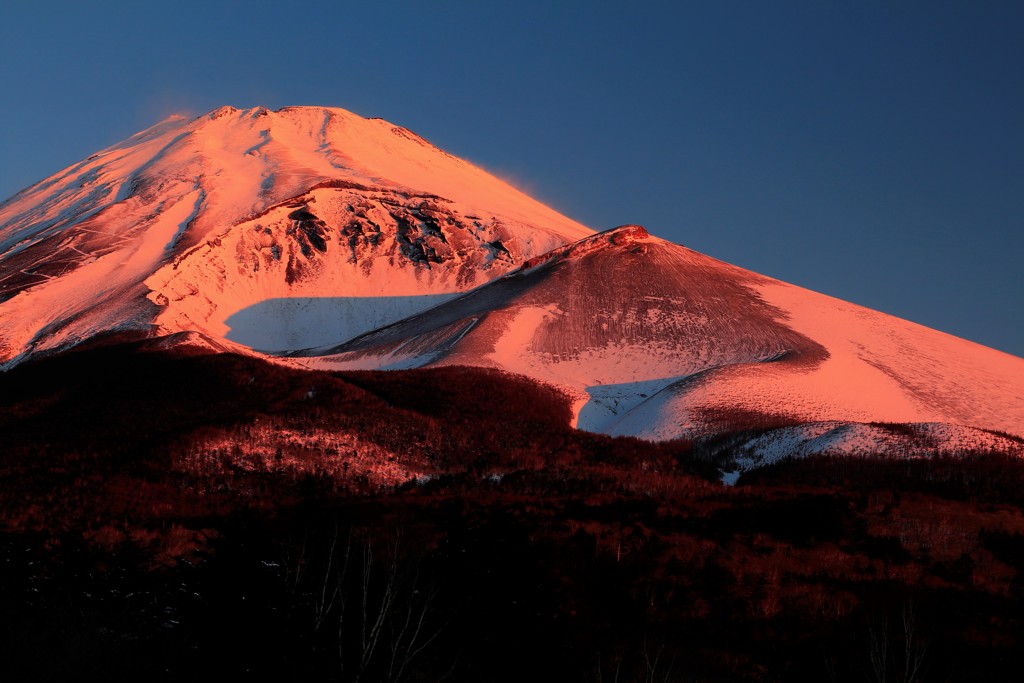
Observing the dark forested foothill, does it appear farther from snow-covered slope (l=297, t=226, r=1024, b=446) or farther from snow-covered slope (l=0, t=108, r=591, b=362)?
snow-covered slope (l=0, t=108, r=591, b=362)

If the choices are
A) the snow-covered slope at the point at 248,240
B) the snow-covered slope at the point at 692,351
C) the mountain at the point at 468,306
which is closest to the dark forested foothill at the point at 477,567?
the mountain at the point at 468,306

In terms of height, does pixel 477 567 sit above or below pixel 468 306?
below

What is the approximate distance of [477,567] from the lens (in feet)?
57.5

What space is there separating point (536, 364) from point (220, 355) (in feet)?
67.5

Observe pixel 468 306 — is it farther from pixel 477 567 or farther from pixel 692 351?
pixel 477 567

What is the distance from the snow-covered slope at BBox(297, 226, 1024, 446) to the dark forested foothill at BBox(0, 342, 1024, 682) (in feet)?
47.4

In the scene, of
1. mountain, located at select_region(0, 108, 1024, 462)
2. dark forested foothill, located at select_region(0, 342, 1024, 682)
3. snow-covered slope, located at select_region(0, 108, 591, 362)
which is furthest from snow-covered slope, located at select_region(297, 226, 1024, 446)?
dark forested foothill, located at select_region(0, 342, 1024, 682)

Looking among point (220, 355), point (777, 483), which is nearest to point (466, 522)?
point (777, 483)

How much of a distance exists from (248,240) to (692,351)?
52.1 metres

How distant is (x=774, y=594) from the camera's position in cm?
1912

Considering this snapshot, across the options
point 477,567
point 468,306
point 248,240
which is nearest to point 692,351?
point 468,306

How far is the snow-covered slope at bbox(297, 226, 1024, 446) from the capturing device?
171 ft

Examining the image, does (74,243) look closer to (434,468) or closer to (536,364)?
(536,364)

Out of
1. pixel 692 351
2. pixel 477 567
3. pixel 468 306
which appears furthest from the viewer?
pixel 468 306
